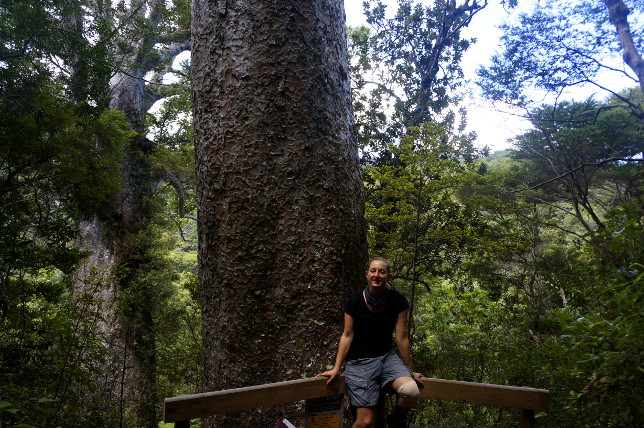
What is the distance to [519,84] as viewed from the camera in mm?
13328

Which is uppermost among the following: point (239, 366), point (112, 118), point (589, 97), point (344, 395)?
point (589, 97)

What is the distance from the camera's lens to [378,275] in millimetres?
2293

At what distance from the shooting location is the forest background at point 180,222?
3.41m

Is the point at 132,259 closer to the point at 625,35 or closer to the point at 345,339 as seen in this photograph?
the point at 345,339

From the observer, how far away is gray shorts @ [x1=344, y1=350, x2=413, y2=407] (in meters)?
2.20

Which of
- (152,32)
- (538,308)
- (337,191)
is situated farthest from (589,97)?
(337,191)

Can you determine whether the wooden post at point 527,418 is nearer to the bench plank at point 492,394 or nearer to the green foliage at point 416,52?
the bench plank at point 492,394

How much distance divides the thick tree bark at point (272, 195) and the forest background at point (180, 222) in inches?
37.8

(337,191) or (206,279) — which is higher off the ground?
(337,191)

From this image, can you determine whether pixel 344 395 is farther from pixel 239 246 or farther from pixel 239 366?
pixel 239 246

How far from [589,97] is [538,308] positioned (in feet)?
25.4

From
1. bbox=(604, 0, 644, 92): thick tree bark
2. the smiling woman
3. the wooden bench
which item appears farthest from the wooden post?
bbox=(604, 0, 644, 92): thick tree bark

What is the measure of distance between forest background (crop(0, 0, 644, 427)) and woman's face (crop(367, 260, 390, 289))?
1094 mm

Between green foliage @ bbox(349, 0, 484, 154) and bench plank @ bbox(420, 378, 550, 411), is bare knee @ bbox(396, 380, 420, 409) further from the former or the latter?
green foliage @ bbox(349, 0, 484, 154)
